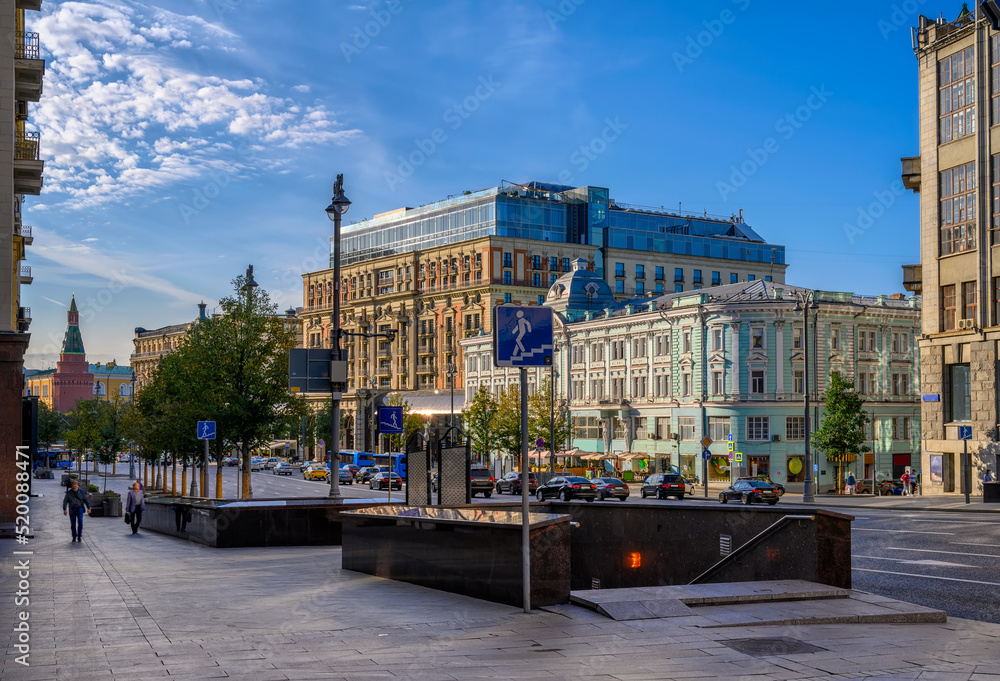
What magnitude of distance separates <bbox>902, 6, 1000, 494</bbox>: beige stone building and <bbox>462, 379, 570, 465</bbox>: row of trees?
28.7m

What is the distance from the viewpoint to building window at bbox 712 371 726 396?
70.2 metres

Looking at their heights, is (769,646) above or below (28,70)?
below

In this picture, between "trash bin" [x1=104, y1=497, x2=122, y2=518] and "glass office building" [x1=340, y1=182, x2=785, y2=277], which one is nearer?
"trash bin" [x1=104, y1=497, x2=122, y2=518]

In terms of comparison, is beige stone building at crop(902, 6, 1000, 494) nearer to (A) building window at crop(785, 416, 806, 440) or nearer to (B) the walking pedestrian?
(A) building window at crop(785, 416, 806, 440)

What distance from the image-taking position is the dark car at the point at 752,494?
47906 mm

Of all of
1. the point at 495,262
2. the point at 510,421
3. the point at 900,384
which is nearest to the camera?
the point at 900,384

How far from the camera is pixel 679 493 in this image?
5356 centimetres

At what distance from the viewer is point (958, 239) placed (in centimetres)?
→ 5156

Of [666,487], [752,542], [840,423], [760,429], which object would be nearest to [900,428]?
[760,429]

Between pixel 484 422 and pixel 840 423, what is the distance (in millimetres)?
28662

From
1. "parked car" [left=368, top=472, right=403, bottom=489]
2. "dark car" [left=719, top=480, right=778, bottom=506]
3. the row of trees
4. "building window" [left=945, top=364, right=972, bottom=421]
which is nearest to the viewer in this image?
"dark car" [left=719, top=480, right=778, bottom=506]

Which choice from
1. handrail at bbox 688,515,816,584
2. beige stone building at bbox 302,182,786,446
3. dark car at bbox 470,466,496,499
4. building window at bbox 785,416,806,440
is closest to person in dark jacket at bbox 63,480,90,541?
handrail at bbox 688,515,816,584

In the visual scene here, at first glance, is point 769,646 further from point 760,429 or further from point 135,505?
point 760,429

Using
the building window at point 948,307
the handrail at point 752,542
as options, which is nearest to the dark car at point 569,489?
the building window at point 948,307
